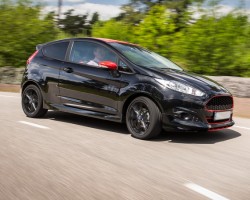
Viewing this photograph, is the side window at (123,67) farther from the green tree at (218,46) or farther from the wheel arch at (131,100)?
the green tree at (218,46)

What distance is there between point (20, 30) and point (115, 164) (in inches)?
635

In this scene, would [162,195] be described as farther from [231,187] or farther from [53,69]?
→ [53,69]

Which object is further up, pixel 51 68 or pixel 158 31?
pixel 158 31

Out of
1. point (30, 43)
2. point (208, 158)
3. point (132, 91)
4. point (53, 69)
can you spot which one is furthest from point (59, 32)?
point (208, 158)

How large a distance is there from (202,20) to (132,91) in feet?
24.4

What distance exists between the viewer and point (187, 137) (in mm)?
6926

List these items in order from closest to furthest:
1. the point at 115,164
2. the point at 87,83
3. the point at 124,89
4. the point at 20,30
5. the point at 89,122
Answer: the point at 115,164
the point at 124,89
the point at 87,83
the point at 89,122
the point at 20,30

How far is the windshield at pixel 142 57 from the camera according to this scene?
23.2 feet

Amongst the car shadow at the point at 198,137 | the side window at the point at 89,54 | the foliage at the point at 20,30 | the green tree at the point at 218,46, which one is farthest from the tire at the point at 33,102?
the foliage at the point at 20,30

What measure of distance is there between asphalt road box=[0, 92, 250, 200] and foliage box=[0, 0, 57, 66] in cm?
1246

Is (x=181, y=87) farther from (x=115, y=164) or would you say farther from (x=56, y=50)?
(x=56, y=50)

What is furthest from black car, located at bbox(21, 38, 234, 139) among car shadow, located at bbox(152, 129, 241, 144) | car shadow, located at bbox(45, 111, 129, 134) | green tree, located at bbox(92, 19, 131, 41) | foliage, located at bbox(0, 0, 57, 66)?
foliage, located at bbox(0, 0, 57, 66)

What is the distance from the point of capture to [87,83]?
287 inches

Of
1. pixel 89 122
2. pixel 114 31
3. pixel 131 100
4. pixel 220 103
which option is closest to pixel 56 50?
pixel 89 122
